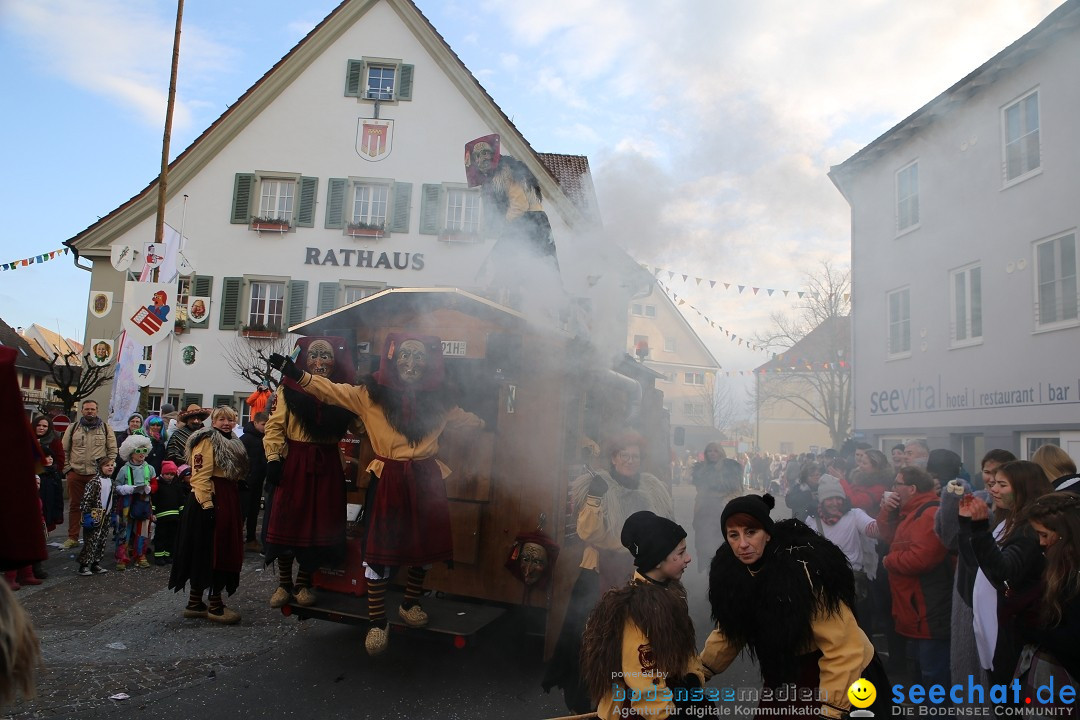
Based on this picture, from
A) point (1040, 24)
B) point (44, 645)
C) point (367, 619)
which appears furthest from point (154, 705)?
point (1040, 24)

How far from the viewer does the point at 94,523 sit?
791cm

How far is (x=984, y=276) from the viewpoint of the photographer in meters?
11.8

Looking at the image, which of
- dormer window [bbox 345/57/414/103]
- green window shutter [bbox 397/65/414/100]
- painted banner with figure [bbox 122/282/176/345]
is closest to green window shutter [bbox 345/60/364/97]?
dormer window [bbox 345/57/414/103]

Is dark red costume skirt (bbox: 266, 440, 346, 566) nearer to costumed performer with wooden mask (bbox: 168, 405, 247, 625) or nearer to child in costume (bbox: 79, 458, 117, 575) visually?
costumed performer with wooden mask (bbox: 168, 405, 247, 625)

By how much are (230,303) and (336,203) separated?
3.93 m

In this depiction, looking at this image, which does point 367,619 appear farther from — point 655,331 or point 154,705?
point 655,331

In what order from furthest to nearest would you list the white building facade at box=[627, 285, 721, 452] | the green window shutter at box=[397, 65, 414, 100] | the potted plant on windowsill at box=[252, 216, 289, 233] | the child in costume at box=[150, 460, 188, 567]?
1. the green window shutter at box=[397, 65, 414, 100]
2. the potted plant on windowsill at box=[252, 216, 289, 233]
3. the white building facade at box=[627, 285, 721, 452]
4. the child in costume at box=[150, 460, 188, 567]

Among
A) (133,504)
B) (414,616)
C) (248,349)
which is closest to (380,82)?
(248,349)

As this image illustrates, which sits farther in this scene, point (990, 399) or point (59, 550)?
point (990, 399)

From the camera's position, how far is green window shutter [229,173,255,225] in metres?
18.7

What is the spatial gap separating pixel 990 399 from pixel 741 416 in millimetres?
37322

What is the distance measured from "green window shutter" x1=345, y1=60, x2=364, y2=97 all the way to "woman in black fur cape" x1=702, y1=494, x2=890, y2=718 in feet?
62.3

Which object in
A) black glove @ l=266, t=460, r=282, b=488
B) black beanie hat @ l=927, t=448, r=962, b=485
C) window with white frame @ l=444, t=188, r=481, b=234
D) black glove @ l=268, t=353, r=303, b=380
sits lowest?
black glove @ l=266, t=460, r=282, b=488

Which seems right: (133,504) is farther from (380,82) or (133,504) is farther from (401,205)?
(380,82)
